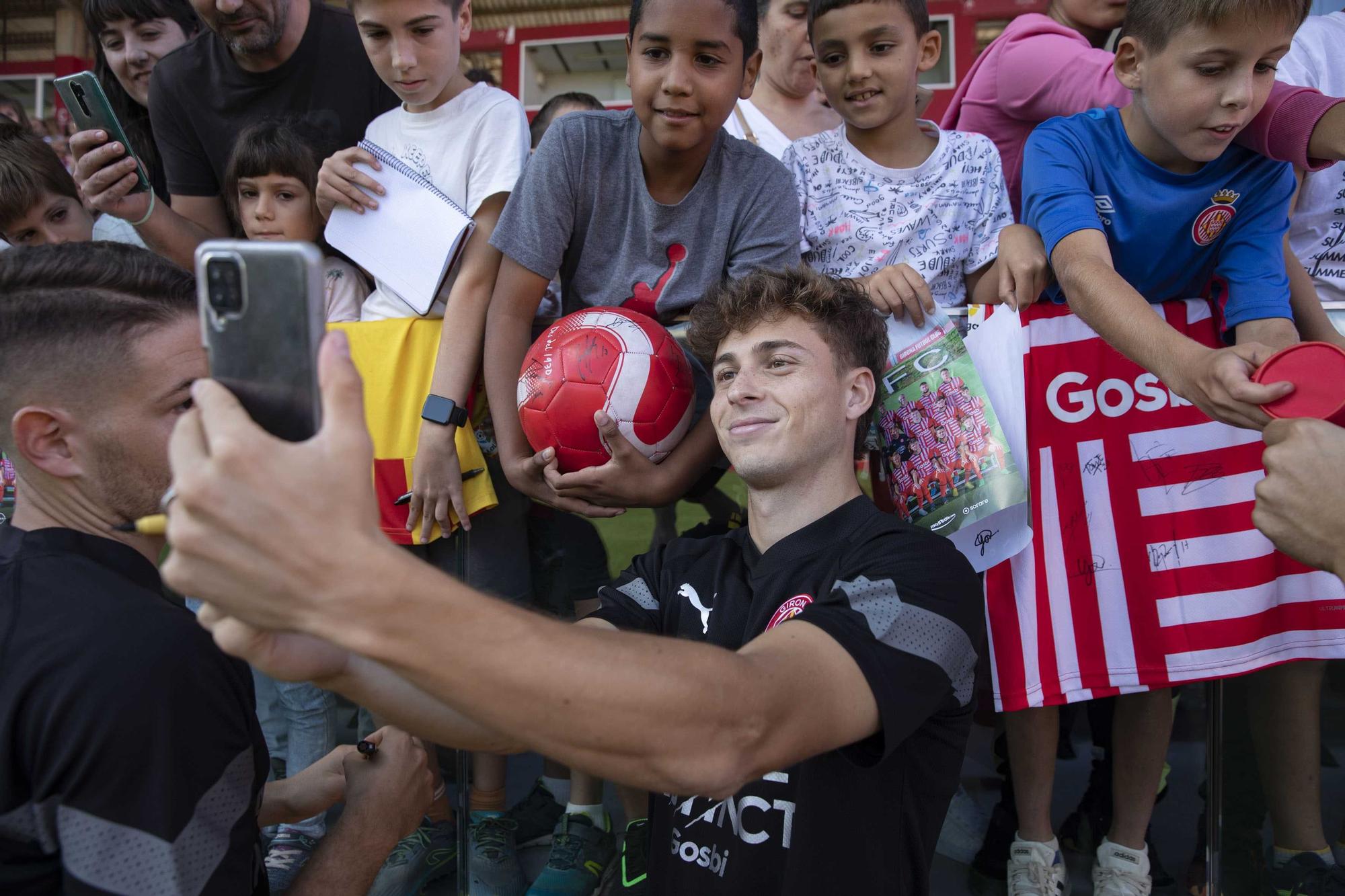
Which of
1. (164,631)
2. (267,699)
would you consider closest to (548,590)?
(267,699)

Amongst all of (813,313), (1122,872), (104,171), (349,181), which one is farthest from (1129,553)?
(104,171)

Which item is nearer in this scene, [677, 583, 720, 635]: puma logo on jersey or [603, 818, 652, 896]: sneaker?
[677, 583, 720, 635]: puma logo on jersey

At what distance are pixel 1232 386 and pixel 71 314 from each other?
2.19m

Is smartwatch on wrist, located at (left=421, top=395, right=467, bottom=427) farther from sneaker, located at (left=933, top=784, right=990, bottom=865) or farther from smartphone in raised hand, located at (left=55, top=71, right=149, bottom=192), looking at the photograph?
sneaker, located at (left=933, top=784, right=990, bottom=865)

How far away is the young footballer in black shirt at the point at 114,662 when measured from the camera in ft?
4.80

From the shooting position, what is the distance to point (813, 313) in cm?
250

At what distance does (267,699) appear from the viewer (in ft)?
11.3

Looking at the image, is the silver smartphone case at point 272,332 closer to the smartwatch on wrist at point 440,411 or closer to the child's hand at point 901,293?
the smartwatch on wrist at point 440,411

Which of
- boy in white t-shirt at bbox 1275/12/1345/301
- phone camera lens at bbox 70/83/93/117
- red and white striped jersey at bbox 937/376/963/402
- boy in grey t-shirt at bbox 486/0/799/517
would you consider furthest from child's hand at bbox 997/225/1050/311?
phone camera lens at bbox 70/83/93/117

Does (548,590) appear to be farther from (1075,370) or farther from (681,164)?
(1075,370)

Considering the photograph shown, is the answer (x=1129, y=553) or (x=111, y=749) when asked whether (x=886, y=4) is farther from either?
(x=111, y=749)

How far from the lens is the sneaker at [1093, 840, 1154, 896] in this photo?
8.68 ft

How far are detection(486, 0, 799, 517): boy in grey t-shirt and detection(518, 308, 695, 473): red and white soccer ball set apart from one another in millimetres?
103

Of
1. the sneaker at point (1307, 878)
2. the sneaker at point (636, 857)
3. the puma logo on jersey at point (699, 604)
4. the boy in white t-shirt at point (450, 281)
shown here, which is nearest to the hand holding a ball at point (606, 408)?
the boy in white t-shirt at point (450, 281)
